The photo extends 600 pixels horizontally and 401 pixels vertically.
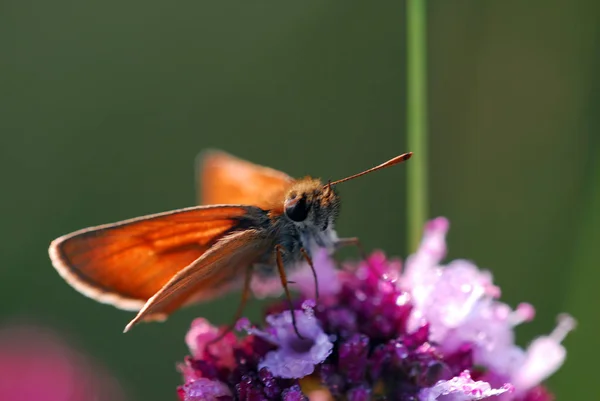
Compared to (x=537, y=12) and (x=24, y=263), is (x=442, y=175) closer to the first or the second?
(x=537, y=12)

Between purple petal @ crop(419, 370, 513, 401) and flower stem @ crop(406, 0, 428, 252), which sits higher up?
flower stem @ crop(406, 0, 428, 252)

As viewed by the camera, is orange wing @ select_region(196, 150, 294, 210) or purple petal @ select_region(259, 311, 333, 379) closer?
purple petal @ select_region(259, 311, 333, 379)

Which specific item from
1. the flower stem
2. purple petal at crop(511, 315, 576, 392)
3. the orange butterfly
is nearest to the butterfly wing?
the orange butterfly

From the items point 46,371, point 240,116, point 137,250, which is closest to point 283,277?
point 137,250

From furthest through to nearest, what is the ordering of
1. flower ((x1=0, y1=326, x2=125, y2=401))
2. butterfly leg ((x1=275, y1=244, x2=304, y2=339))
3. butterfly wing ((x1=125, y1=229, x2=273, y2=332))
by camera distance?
1. flower ((x1=0, y1=326, x2=125, y2=401))
2. butterfly leg ((x1=275, y1=244, x2=304, y2=339))
3. butterfly wing ((x1=125, y1=229, x2=273, y2=332))

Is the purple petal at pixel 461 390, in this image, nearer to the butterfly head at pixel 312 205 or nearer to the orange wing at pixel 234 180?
the butterfly head at pixel 312 205

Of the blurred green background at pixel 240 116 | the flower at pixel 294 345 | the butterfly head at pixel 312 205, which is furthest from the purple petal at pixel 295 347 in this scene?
the blurred green background at pixel 240 116

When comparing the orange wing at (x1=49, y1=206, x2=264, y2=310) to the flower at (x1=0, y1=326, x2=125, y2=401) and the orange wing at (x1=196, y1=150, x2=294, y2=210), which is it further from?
the flower at (x1=0, y1=326, x2=125, y2=401)
